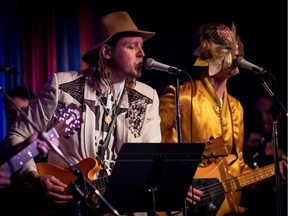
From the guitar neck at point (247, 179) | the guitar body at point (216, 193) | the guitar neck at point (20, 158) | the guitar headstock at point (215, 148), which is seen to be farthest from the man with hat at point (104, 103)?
the guitar neck at point (247, 179)

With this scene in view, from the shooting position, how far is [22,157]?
3.96 m

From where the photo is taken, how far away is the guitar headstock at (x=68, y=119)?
4.13 metres

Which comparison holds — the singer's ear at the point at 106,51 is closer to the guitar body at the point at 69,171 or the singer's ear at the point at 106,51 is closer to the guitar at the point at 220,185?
the guitar body at the point at 69,171

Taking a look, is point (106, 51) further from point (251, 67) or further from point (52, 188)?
point (52, 188)

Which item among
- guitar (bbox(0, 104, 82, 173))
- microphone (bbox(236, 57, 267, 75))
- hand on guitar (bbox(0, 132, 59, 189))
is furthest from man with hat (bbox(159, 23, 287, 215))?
hand on guitar (bbox(0, 132, 59, 189))

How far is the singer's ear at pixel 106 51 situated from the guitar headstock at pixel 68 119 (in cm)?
76

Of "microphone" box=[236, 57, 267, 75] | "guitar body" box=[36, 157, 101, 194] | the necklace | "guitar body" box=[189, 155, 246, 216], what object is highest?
"microphone" box=[236, 57, 267, 75]

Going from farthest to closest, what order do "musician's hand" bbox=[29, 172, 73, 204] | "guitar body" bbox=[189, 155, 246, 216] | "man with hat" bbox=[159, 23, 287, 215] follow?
"man with hat" bbox=[159, 23, 287, 215] → "guitar body" bbox=[189, 155, 246, 216] → "musician's hand" bbox=[29, 172, 73, 204]

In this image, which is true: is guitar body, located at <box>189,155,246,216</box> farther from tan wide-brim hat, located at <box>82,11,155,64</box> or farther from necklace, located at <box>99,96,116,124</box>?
tan wide-brim hat, located at <box>82,11,155,64</box>

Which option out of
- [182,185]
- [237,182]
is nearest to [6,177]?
[182,185]

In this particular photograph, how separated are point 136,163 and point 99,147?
82 cm

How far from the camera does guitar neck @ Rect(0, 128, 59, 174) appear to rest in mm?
3934

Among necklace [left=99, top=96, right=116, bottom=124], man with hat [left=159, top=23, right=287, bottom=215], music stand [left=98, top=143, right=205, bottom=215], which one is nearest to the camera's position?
music stand [left=98, top=143, right=205, bottom=215]

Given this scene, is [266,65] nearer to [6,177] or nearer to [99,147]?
[99,147]
